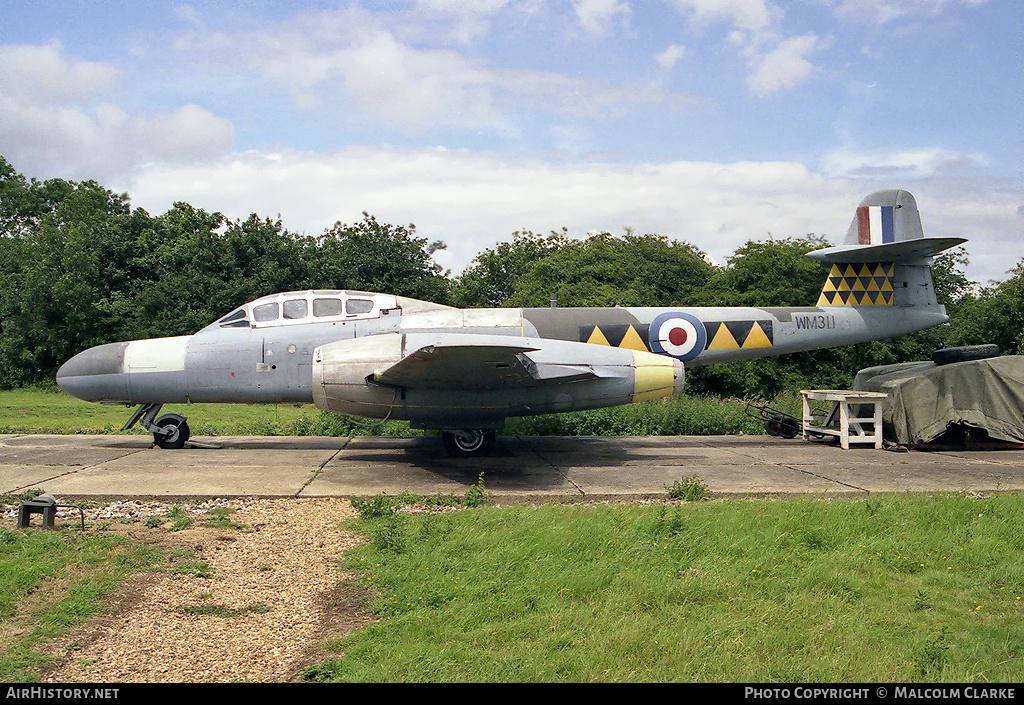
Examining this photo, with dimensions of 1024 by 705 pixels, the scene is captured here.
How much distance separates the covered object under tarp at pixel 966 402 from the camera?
12422 millimetres

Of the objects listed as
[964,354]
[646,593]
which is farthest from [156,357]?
[964,354]

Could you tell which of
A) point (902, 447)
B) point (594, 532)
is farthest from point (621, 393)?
point (902, 447)

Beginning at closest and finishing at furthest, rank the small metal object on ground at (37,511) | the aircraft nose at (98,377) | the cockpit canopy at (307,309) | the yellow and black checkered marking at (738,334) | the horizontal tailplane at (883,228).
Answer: the small metal object on ground at (37,511) < the aircraft nose at (98,377) < the cockpit canopy at (307,309) < the yellow and black checkered marking at (738,334) < the horizontal tailplane at (883,228)

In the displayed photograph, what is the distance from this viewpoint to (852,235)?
14.1 metres

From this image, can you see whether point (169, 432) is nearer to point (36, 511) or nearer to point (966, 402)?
point (36, 511)

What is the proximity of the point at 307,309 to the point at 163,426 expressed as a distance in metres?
3.01

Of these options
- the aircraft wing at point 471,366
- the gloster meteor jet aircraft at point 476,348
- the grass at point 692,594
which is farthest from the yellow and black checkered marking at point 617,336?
the grass at point 692,594

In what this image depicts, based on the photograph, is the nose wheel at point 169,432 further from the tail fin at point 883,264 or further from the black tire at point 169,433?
the tail fin at point 883,264

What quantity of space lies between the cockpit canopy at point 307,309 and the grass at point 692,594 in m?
5.40

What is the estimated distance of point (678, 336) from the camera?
1259 cm

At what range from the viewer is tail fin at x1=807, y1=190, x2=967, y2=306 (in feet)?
45.4

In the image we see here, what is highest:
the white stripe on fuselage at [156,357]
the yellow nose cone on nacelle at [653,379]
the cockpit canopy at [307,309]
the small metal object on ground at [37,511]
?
the cockpit canopy at [307,309]
